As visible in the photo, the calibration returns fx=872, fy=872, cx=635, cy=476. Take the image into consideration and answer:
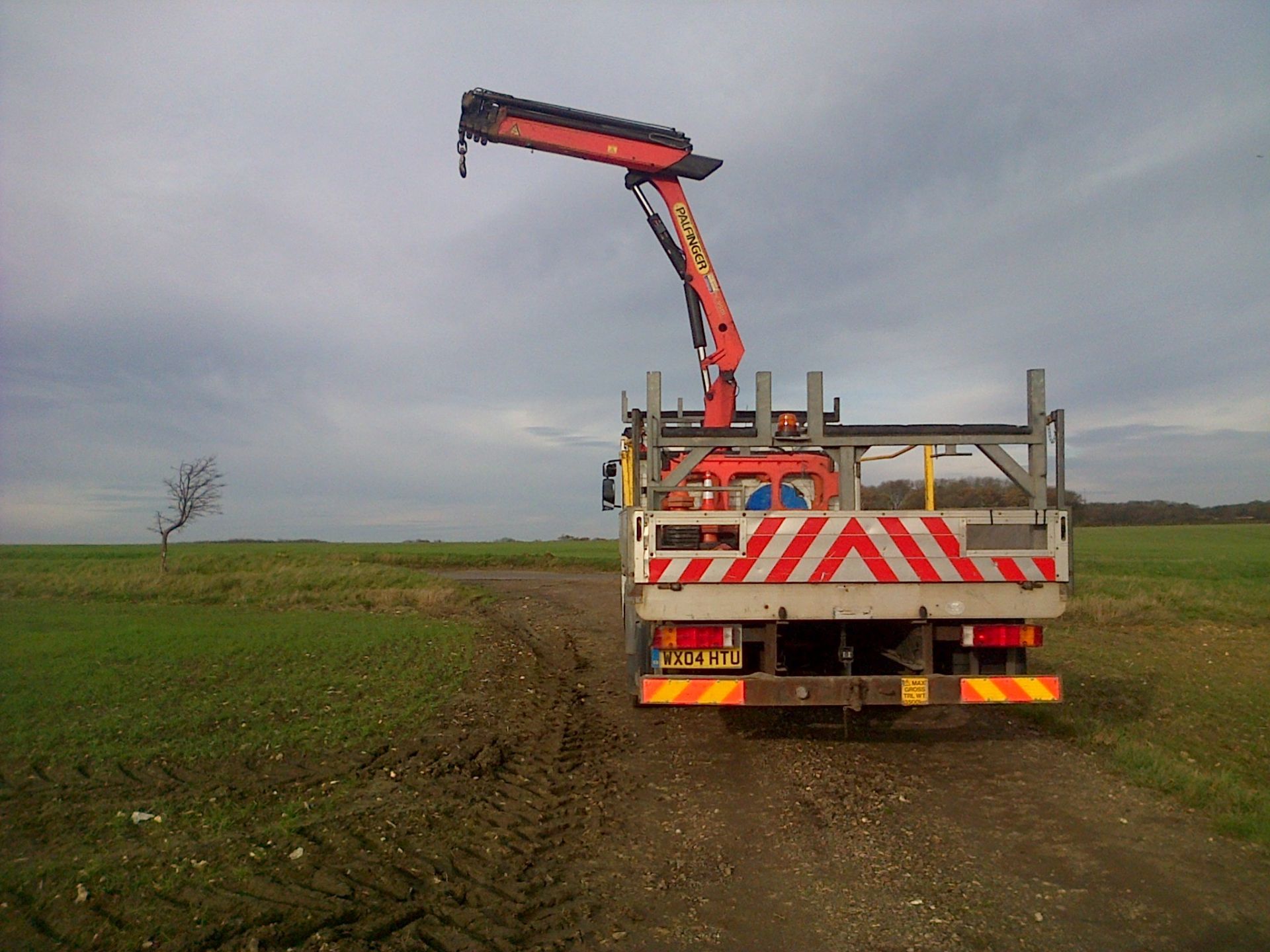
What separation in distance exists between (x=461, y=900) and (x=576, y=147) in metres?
8.14

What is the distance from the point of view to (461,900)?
4.09 meters

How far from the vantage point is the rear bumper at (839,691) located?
5832mm

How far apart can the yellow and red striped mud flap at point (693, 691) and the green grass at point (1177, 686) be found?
2.93 m

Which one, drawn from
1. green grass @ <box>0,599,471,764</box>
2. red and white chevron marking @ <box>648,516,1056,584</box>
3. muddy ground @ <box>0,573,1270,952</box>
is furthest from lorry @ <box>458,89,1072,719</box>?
green grass @ <box>0,599,471,764</box>

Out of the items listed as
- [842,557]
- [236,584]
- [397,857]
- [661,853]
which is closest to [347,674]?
[397,857]

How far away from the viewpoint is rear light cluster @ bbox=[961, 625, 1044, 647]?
6117 mm

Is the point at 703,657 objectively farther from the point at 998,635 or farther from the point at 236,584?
the point at 236,584

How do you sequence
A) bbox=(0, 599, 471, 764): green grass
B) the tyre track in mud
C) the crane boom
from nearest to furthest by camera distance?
the tyre track in mud
bbox=(0, 599, 471, 764): green grass
the crane boom

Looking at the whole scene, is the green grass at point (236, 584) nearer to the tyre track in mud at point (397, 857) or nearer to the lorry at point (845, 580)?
the tyre track in mud at point (397, 857)

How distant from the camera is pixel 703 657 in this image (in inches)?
240

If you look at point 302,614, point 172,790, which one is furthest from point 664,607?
point 302,614

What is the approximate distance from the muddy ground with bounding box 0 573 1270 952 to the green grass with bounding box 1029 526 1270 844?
1.18 feet

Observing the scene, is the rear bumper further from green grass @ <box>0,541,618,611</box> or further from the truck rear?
green grass @ <box>0,541,618,611</box>

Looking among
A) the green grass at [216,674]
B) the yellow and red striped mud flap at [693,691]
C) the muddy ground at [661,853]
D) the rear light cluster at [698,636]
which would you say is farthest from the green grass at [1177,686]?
the green grass at [216,674]
